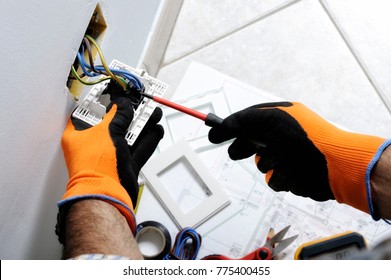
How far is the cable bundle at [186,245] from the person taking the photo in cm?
80

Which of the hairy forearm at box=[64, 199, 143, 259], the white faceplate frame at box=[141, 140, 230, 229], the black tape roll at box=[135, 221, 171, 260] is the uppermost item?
the hairy forearm at box=[64, 199, 143, 259]

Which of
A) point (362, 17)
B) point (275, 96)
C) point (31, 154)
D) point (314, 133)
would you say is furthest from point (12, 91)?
point (362, 17)

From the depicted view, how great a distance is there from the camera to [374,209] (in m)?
0.62

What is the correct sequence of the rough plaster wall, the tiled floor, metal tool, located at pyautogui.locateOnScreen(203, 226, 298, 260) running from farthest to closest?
the tiled floor → metal tool, located at pyautogui.locateOnScreen(203, 226, 298, 260) → the rough plaster wall

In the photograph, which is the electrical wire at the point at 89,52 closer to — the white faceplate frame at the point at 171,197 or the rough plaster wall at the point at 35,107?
the rough plaster wall at the point at 35,107

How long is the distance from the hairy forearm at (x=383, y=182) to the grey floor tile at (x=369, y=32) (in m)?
0.47

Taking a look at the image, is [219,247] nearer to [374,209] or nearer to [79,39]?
[374,209]

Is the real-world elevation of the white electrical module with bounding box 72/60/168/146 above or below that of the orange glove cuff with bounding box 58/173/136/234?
above

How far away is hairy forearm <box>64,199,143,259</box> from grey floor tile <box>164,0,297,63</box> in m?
0.59

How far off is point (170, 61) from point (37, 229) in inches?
23.0

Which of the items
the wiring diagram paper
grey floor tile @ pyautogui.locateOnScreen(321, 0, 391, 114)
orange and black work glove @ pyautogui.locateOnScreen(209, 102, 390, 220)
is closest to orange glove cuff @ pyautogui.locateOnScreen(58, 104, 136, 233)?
orange and black work glove @ pyautogui.locateOnScreen(209, 102, 390, 220)

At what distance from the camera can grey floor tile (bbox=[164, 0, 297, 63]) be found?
1056 mm

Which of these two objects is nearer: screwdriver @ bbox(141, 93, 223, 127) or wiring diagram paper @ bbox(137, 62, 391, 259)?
screwdriver @ bbox(141, 93, 223, 127)

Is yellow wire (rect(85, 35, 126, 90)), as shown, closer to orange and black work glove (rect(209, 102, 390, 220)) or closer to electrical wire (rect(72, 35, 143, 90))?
electrical wire (rect(72, 35, 143, 90))
